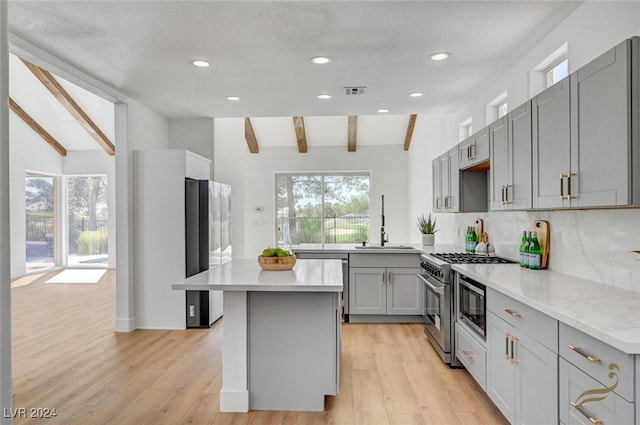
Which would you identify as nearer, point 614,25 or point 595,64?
point 595,64

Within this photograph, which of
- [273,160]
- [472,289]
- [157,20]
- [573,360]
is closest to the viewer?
[573,360]

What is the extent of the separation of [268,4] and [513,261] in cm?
274

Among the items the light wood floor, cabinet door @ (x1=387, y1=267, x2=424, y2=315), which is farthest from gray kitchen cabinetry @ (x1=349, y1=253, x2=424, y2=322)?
the light wood floor

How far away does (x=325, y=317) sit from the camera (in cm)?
265

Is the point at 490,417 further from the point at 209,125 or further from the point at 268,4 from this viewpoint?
the point at 209,125

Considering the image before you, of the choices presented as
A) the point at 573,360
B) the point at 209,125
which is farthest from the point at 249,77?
the point at 573,360

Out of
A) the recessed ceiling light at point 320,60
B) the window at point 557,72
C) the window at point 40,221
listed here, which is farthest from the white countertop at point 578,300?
the window at point 40,221

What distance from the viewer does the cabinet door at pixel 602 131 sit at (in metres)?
1.68

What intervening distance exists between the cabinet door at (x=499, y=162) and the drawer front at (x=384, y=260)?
1642 millimetres

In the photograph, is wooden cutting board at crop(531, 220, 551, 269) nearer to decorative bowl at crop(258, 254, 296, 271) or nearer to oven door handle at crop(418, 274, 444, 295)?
oven door handle at crop(418, 274, 444, 295)

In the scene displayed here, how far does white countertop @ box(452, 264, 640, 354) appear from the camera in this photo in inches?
55.4

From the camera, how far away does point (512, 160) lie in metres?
2.79

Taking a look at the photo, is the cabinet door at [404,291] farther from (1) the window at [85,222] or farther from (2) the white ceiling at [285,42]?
(1) the window at [85,222]

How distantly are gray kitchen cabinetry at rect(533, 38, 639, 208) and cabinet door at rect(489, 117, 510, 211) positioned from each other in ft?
1.36
